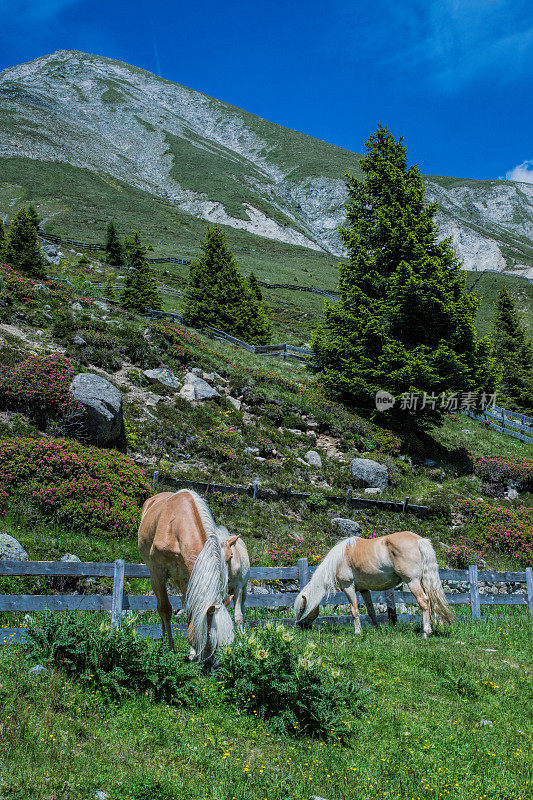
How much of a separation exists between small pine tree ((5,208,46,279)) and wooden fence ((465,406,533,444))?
3250cm

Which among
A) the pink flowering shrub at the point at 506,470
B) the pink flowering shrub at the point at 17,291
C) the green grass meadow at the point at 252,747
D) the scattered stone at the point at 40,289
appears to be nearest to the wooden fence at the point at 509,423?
the pink flowering shrub at the point at 506,470

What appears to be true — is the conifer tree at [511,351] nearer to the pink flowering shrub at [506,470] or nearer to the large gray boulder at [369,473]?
the pink flowering shrub at [506,470]

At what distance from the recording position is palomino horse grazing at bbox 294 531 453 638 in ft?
28.6

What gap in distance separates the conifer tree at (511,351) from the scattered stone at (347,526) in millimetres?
34289

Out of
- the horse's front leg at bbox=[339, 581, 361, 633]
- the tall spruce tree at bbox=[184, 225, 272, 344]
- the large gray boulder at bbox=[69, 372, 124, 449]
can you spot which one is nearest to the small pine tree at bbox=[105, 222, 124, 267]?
the tall spruce tree at bbox=[184, 225, 272, 344]

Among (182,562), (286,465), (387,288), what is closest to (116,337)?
(286,465)

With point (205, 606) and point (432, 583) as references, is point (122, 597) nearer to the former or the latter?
point (205, 606)

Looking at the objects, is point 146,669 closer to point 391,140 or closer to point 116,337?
point 116,337

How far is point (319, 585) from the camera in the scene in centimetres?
879

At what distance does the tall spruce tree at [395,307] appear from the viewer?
22.4 meters

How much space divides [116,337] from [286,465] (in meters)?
9.68

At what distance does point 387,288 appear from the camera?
24172 mm

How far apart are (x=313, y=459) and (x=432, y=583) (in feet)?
35.4

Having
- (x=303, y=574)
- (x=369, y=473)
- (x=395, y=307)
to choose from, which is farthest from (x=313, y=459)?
(x=303, y=574)
